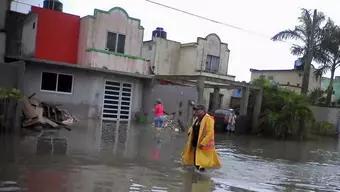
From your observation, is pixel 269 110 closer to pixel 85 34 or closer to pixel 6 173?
pixel 85 34

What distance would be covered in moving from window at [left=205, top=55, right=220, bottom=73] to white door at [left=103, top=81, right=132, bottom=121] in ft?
49.9

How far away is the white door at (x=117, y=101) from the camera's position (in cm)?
2902

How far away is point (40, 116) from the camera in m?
18.4

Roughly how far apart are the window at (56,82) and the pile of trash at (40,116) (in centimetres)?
590

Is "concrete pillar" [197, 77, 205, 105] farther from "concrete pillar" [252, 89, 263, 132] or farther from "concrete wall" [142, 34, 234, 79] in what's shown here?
"concrete wall" [142, 34, 234, 79]

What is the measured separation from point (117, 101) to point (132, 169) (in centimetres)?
1845

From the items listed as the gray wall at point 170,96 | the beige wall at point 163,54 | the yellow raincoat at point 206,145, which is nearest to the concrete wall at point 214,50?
the beige wall at point 163,54

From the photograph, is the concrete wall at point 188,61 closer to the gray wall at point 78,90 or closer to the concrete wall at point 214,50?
the concrete wall at point 214,50

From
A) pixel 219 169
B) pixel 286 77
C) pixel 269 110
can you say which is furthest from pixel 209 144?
pixel 286 77

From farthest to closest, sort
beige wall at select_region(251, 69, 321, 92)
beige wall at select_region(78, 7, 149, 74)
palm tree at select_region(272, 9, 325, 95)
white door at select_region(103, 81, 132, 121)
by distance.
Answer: beige wall at select_region(251, 69, 321, 92) → palm tree at select_region(272, 9, 325, 95) → white door at select_region(103, 81, 132, 121) → beige wall at select_region(78, 7, 149, 74)

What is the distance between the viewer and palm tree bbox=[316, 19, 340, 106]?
3956 cm

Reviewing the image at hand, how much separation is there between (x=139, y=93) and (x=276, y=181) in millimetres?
19585

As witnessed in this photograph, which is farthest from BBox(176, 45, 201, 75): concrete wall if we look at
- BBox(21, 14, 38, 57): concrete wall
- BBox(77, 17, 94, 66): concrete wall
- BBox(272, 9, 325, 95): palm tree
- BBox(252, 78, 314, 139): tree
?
BBox(21, 14, 38, 57): concrete wall

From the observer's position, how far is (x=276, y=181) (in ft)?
38.1
